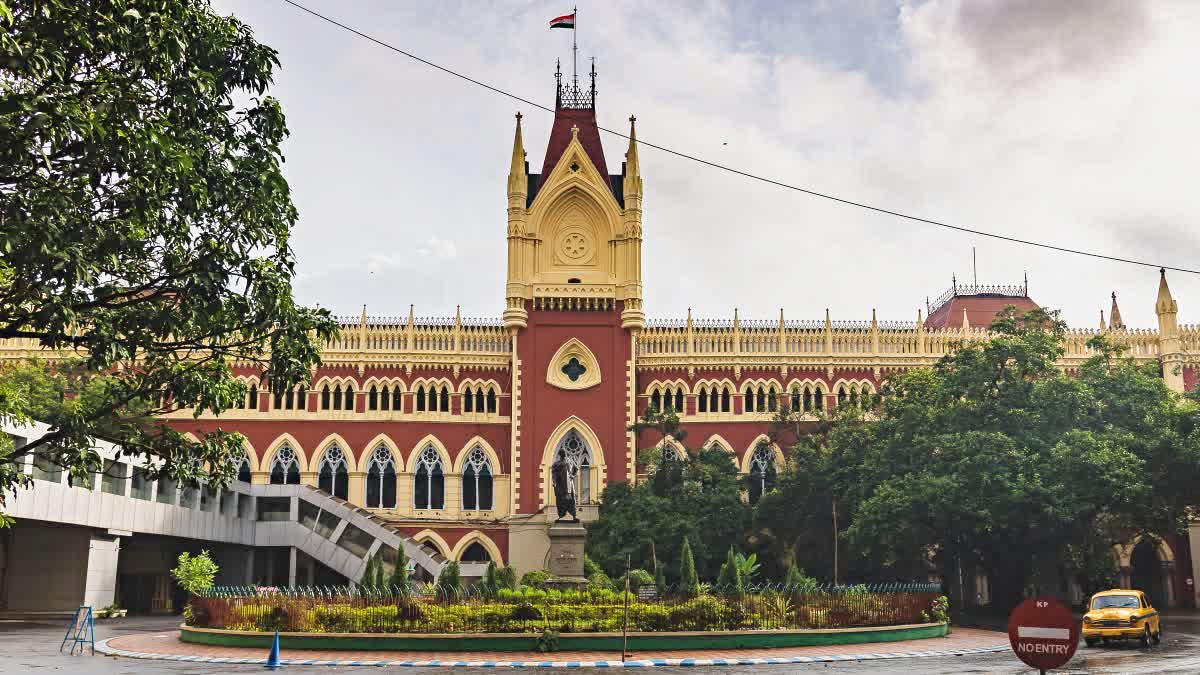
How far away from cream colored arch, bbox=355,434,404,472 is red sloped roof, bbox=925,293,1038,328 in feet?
85.9

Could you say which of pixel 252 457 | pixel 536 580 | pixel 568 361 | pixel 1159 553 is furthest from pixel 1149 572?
pixel 252 457

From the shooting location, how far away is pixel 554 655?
2230cm

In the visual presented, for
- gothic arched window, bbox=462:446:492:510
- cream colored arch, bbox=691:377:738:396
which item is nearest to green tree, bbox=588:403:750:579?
cream colored arch, bbox=691:377:738:396

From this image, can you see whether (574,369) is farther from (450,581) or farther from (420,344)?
(450,581)

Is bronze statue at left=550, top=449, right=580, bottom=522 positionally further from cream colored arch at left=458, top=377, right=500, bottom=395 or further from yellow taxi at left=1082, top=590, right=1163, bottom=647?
cream colored arch at left=458, top=377, right=500, bottom=395

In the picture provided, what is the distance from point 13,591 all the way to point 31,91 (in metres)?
30.6

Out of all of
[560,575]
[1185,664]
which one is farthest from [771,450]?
[1185,664]

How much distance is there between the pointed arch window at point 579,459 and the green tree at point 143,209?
3273 centimetres

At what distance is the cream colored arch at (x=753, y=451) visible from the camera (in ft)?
157

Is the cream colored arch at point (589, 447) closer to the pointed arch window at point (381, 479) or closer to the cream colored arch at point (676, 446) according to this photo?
the cream colored arch at point (676, 446)

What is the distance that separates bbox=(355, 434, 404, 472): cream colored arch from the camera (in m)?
47.3

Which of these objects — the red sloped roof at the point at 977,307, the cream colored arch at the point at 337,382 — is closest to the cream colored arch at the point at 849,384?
the red sloped roof at the point at 977,307

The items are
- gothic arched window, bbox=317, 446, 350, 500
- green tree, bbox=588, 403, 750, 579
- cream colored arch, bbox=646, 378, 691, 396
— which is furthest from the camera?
cream colored arch, bbox=646, 378, 691, 396

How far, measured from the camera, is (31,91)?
10.3m
